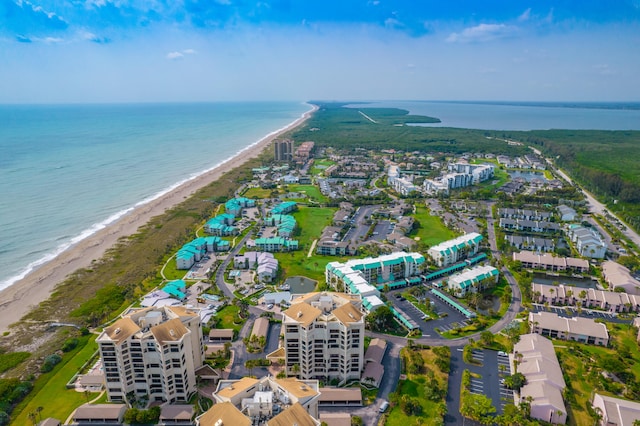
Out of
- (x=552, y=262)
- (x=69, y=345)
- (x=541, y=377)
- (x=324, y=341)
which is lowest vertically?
(x=69, y=345)

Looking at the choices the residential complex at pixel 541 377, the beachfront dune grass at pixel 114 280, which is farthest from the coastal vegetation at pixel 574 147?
the beachfront dune grass at pixel 114 280

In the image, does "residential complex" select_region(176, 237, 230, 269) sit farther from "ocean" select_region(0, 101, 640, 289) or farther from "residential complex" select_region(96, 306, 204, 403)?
"residential complex" select_region(96, 306, 204, 403)

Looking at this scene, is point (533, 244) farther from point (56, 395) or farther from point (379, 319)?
point (56, 395)

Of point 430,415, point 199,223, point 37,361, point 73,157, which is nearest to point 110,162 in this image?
point 73,157

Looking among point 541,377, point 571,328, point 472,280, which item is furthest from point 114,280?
point 571,328

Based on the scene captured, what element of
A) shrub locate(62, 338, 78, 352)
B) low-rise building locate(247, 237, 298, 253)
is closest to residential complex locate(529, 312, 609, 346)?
low-rise building locate(247, 237, 298, 253)

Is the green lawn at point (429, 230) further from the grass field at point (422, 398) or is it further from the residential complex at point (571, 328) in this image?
the grass field at point (422, 398)
